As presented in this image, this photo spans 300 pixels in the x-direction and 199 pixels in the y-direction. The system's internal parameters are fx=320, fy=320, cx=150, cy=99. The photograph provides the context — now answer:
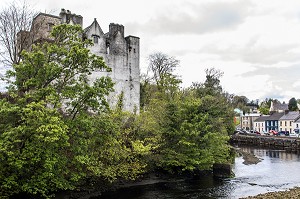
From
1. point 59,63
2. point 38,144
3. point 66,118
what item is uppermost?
point 59,63

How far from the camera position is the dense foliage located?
18.5 meters

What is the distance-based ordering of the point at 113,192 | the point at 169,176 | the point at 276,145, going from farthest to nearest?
the point at 276,145
the point at 169,176
the point at 113,192

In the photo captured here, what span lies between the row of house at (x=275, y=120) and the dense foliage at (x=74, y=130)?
69.8 m

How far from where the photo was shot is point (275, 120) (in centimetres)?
10331

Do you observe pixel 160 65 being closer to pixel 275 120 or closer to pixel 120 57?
pixel 120 57

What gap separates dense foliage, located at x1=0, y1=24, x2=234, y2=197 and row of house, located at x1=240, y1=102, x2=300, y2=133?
69793 mm

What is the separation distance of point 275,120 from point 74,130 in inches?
3724

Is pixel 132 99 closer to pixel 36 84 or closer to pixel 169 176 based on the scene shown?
pixel 169 176

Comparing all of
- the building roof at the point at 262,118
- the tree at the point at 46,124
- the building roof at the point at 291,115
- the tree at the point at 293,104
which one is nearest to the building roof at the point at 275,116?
the building roof at the point at 262,118

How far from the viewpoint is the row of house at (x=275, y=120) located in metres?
93.7

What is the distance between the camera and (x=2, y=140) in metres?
17.6

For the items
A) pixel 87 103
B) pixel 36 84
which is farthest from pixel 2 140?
pixel 87 103

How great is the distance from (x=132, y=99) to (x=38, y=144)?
23.5m

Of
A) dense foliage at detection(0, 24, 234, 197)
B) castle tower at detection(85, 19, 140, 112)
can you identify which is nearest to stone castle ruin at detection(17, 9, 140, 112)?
castle tower at detection(85, 19, 140, 112)
